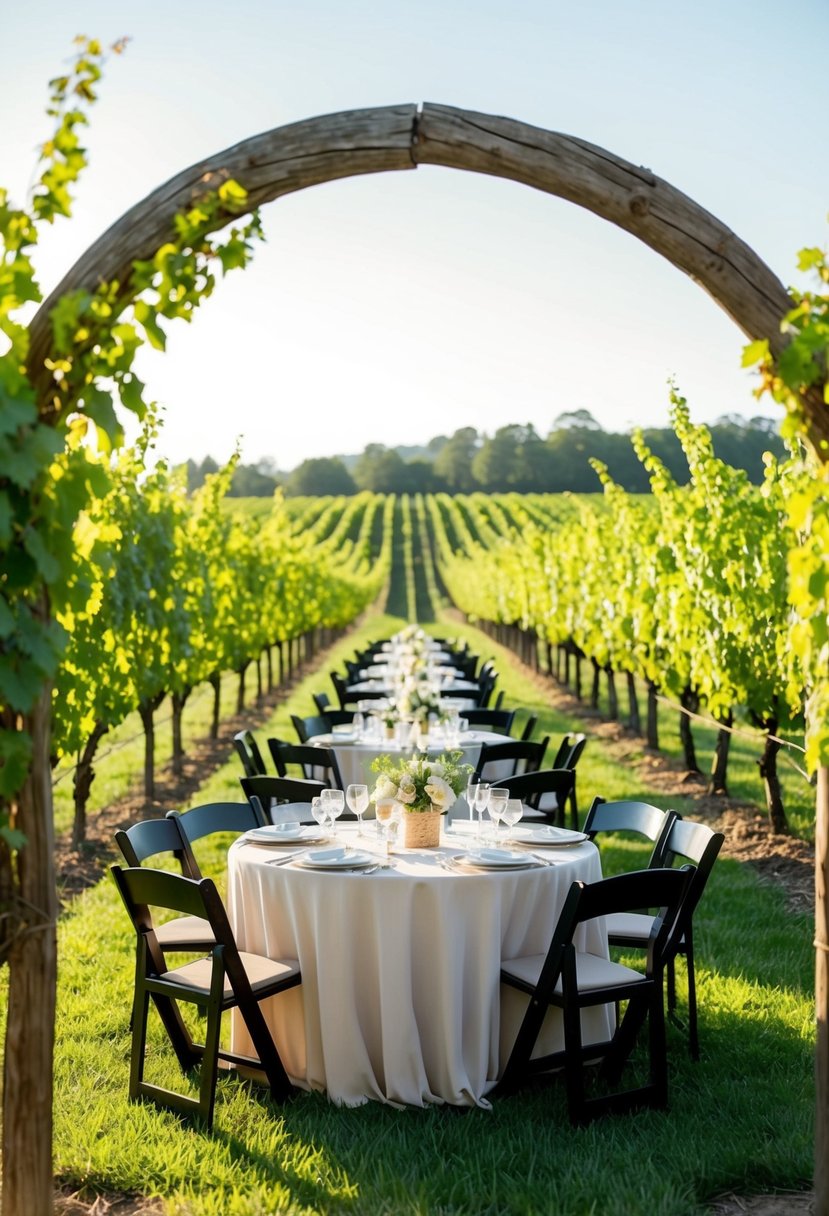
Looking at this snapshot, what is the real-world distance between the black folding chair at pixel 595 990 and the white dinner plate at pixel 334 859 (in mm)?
604

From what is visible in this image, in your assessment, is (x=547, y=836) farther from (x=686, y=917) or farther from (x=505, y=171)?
(x=505, y=171)

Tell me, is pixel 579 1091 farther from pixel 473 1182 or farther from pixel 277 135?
pixel 277 135

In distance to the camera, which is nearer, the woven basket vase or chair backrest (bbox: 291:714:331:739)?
the woven basket vase

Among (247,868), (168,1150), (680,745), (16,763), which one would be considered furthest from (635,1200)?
(680,745)

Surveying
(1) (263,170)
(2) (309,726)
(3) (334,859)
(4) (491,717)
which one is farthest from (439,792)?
(4) (491,717)

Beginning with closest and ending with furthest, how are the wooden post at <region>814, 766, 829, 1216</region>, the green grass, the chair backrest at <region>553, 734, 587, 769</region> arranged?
the wooden post at <region>814, 766, 829, 1216</region> < the green grass < the chair backrest at <region>553, 734, 587, 769</region>

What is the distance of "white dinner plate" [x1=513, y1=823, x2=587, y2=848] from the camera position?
445cm

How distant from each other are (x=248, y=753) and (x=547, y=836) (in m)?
2.92

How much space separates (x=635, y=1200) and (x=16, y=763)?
79.8 inches

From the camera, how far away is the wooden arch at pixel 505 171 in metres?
3.15

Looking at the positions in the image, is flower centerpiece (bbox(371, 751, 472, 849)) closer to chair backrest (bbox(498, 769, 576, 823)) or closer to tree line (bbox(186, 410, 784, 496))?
chair backrest (bbox(498, 769, 576, 823))

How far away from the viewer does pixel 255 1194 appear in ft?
10.7

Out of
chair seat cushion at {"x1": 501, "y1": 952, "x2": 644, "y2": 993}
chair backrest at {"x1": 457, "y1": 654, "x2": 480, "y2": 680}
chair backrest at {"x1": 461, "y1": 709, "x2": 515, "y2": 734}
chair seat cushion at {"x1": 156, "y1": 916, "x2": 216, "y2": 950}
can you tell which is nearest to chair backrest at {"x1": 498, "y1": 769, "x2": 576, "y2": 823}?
chair seat cushion at {"x1": 501, "y1": 952, "x2": 644, "y2": 993}

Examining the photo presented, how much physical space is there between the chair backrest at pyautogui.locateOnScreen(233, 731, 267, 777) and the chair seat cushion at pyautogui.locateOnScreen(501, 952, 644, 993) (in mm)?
2879
